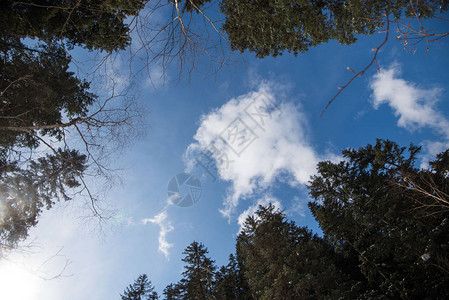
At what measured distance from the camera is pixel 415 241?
10.9 metres

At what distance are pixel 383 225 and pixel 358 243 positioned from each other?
190cm

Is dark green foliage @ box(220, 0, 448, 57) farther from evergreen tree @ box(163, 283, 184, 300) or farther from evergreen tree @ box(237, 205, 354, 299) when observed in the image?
evergreen tree @ box(163, 283, 184, 300)

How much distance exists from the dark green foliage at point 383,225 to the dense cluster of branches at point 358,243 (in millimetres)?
39

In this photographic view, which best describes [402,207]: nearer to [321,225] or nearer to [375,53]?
[321,225]

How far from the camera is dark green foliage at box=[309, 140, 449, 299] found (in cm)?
1046

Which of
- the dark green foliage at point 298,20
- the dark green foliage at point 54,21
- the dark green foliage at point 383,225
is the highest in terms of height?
the dark green foliage at point 54,21

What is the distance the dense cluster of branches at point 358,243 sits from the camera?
421 inches

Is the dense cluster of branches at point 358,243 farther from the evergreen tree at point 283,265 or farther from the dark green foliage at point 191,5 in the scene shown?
the dark green foliage at point 191,5

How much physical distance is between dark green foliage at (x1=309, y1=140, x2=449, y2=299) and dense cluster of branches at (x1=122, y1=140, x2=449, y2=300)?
0.13ft

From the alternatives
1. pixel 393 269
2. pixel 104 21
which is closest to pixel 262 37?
pixel 104 21

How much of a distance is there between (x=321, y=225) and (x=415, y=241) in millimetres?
4738

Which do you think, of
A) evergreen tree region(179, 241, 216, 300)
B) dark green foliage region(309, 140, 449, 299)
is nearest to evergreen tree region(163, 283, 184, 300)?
evergreen tree region(179, 241, 216, 300)

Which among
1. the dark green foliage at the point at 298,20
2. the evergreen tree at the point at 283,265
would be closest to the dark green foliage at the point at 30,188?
the dark green foliage at the point at 298,20

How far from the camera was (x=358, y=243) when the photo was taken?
1271 centimetres
